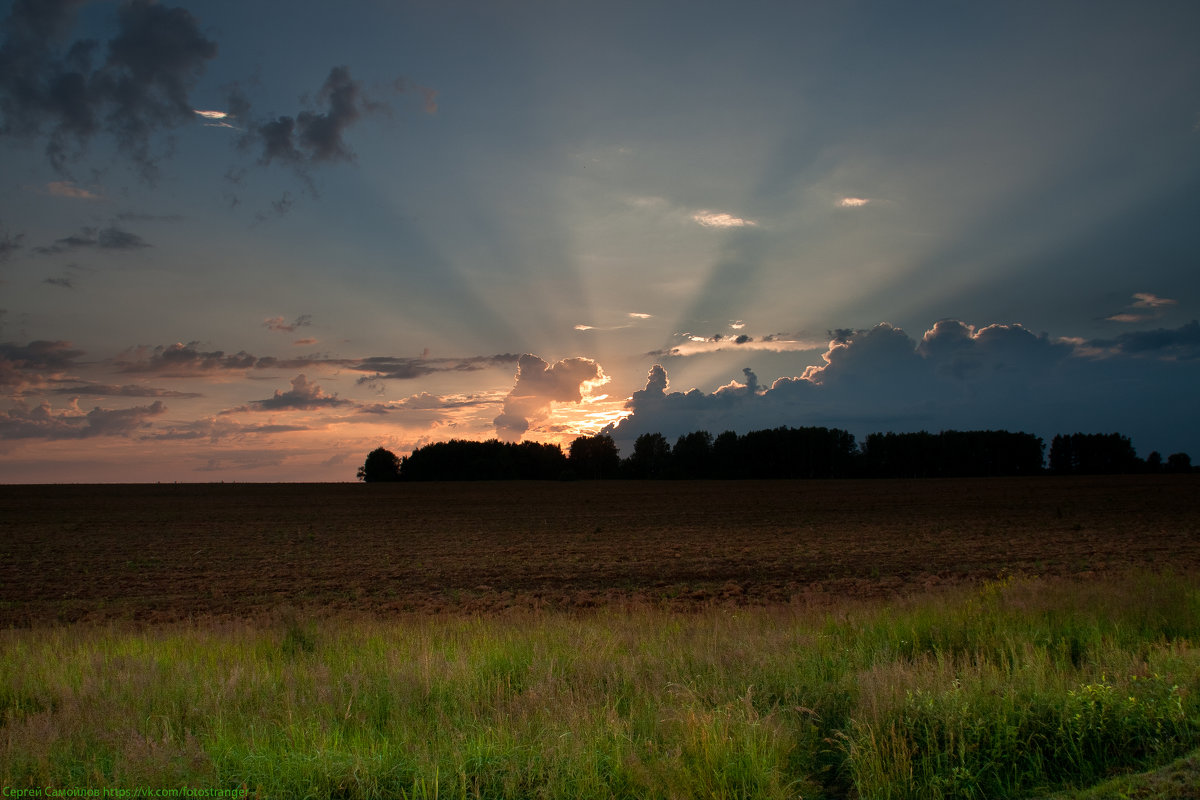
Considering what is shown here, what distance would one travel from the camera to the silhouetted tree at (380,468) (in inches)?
6575

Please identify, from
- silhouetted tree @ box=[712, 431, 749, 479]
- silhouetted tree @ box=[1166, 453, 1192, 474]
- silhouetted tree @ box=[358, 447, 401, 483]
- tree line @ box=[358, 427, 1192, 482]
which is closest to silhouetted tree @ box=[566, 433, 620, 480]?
tree line @ box=[358, 427, 1192, 482]

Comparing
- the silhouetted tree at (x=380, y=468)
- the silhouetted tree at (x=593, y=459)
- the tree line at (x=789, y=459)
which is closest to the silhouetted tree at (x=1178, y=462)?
the tree line at (x=789, y=459)

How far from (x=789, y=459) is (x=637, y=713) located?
15608 centimetres

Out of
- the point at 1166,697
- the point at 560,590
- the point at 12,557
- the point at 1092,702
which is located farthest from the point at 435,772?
the point at 12,557

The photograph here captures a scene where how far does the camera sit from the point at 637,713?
609cm

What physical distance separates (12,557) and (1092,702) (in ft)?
135

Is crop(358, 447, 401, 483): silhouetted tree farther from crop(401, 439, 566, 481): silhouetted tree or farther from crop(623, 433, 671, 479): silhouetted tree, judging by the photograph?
crop(623, 433, 671, 479): silhouetted tree

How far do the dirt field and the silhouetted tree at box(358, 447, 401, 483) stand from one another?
115402 mm

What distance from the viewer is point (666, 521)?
46156 millimetres

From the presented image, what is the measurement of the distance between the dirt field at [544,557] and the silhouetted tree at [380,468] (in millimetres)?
115402

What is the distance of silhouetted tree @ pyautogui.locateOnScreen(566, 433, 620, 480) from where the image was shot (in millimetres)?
160125

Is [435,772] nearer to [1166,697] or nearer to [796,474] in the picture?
[1166,697]

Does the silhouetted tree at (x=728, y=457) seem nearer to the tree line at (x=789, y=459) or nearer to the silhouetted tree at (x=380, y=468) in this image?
the tree line at (x=789, y=459)

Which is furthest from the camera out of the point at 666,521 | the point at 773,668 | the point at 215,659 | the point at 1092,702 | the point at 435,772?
the point at 666,521
